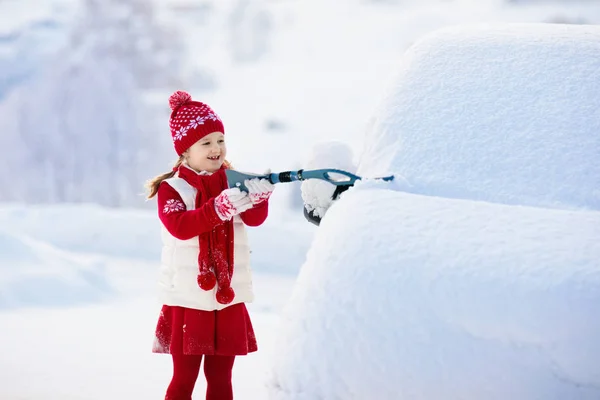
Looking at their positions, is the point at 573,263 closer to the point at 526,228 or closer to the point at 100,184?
the point at 526,228

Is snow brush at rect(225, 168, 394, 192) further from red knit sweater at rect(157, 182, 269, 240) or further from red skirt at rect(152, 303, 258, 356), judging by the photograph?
red skirt at rect(152, 303, 258, 356)

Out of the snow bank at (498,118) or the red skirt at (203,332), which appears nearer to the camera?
the snow bank at (498,118)

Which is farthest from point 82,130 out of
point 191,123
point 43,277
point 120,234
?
point 191,123

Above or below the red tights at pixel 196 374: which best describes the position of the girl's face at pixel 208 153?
above

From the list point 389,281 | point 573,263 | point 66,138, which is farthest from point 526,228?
point 66,138

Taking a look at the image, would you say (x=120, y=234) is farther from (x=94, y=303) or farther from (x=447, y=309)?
(x=447, y=309)

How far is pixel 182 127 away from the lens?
9.29ft

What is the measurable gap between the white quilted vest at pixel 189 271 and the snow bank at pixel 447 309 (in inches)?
26.2

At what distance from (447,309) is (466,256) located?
156 mm

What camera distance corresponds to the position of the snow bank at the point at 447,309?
6.02 ft

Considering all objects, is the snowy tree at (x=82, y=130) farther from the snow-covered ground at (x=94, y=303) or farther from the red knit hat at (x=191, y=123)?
the red knit hat at (x=191, y=123)

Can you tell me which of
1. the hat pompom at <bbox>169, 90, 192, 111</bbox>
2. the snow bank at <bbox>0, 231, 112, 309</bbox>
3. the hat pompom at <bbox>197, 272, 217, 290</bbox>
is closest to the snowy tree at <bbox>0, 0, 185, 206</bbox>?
the snow bank at <bbox>0, 231, 112, 309</bbox>

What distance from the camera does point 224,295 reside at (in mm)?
2729

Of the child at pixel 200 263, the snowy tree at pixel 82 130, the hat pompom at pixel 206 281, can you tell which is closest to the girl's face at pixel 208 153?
the child at pixel 200 263
